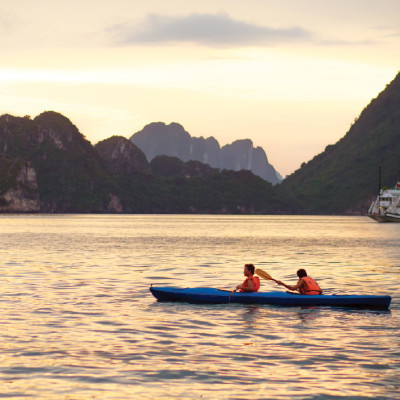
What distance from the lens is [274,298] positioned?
28.9 m

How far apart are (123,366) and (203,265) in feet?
125

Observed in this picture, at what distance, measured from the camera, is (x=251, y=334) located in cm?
2292

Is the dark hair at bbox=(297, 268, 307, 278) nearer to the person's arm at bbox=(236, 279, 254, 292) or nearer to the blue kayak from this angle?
the blue kayak

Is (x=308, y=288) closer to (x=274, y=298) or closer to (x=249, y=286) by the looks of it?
(x=274, y=298)

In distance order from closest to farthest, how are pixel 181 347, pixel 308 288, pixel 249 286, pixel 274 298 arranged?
1. pixel 181 347
2. pixel 274 298
3. pixel 308 288
4. pixel 249 286

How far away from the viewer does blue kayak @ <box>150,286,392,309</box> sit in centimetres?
2845

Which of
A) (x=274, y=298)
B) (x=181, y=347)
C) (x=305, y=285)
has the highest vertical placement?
(x=305, y=285)

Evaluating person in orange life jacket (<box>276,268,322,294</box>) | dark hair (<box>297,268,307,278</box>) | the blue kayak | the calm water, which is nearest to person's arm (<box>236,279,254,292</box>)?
the blue kayak

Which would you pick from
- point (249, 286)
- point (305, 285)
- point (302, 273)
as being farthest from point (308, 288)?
point (249, 286)

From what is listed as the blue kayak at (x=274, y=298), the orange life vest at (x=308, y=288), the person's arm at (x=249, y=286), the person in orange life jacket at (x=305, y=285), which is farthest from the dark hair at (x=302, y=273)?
the person's arm at (x=249, y=286)

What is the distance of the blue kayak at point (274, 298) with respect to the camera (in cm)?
2845

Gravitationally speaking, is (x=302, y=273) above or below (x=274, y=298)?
above

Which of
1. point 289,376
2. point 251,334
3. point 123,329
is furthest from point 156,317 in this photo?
point 289,376

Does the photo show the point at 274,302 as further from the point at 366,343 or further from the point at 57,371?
the point at 57,371
